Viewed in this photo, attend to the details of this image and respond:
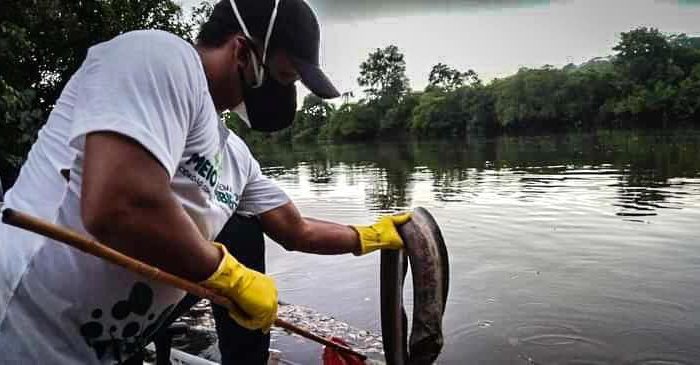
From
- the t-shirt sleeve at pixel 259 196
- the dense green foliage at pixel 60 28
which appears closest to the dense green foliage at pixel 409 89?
the dense green foliage at pixel 60 28

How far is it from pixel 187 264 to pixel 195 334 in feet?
13.5

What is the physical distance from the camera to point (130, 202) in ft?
4.61

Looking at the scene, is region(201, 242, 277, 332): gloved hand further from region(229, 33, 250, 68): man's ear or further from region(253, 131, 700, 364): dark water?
region(253, 131, 700, 364): dark water

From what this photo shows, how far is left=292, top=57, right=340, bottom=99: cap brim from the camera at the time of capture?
2.17 m

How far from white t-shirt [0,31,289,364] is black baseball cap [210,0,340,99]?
398 millimetres

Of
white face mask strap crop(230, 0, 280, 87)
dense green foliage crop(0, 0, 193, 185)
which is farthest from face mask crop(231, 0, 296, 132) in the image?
dense green foliage crop(0, 0, 193, 185)

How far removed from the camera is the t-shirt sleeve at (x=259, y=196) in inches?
110

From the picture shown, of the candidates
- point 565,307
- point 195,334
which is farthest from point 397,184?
point 195,334

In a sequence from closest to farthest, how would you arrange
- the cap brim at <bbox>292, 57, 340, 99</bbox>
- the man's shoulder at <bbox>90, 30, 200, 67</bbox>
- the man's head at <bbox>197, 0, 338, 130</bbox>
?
the man's shoulder at <bbox>90, 30, 200, 67</bbox> < the man's head at <bbox>197, 0, 338, 130</bbox> < the cap brim at <bbox>292, 57, 340, 99</bbox>

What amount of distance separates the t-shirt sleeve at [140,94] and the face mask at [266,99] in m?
0.48

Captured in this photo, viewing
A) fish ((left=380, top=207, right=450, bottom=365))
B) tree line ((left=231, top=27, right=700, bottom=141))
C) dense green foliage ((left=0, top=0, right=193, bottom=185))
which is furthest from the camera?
tree line ((left=231, top=27, right=700, bottom=141))

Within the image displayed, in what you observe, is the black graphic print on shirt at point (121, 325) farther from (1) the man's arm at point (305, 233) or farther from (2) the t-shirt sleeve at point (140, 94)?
(1) the man's arm at point (305, 233)

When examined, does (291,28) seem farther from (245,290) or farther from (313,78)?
(245,290)

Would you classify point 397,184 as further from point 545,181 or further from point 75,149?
point 75,149
